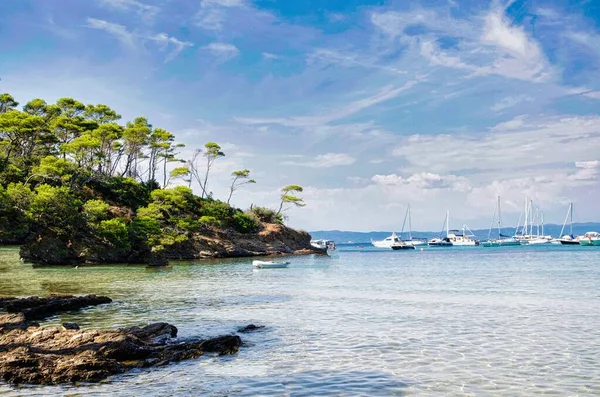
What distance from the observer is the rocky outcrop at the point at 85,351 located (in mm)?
11555

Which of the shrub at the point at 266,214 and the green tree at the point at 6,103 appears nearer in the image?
the green tree at the point at 6,103

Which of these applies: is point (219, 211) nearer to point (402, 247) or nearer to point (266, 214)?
point (266, 214)

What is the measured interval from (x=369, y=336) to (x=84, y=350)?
371 inches

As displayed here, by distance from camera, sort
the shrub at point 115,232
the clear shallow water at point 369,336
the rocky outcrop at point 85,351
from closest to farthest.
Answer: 1. the clear shallow water at point 369,336
2. the rocky outcrop at point 85,351
3. the shrub at point 115,232

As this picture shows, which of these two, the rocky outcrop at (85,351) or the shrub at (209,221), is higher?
the shrub at (209,221)

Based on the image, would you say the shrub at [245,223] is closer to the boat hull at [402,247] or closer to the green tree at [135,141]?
the green tree at [135,141]

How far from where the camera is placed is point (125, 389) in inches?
429

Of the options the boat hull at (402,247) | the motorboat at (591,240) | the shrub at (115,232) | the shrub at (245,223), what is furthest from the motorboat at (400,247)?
the shrub at (115,232)

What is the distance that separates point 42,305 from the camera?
72.3 ft

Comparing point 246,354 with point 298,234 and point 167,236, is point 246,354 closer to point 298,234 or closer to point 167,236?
point 167,236

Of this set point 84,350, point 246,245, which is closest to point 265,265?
point 246,245

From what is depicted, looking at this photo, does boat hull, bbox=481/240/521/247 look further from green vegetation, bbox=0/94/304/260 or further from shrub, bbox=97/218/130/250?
shrub, bbox=97/218/130/250

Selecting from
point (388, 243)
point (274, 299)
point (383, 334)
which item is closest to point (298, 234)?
point (388, 243)

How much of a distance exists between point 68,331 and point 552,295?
26.4 metres
